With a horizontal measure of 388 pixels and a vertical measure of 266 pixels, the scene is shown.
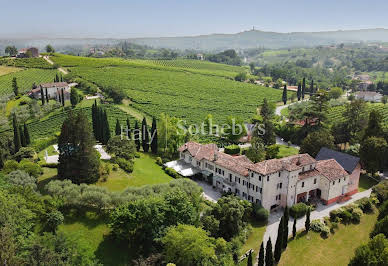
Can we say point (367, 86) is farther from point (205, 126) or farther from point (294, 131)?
point (205, 126)

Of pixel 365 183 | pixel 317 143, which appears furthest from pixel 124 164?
pixel 365 183

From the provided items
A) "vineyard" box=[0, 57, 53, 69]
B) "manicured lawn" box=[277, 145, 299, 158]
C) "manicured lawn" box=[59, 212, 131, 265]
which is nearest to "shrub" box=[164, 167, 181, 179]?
"manicured lawn" box=[59, 212, 131, 265]

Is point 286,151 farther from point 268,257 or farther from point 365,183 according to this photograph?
point 268,257

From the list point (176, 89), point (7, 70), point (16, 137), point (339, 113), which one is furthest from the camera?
point (176, 89)

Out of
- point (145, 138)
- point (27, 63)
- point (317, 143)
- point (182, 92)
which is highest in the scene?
point (27, 63)

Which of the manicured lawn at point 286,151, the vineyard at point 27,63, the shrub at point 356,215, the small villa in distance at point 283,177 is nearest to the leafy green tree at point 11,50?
the vineyard at point 27,63

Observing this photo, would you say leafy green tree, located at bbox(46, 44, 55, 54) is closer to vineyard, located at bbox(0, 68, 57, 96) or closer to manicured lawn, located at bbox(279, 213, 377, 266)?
vineyard, located at bbox(0, 68, 57, 96)
